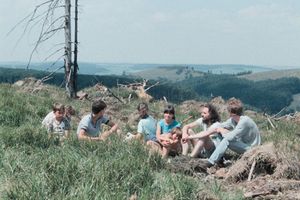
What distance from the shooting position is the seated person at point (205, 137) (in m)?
8.12

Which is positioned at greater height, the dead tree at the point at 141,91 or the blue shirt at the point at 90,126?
the blue shirt at the point at 90,126

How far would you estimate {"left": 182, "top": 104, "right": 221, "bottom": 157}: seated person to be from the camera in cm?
812

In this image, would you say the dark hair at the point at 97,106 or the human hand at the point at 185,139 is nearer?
the human hand at the point at 185,139

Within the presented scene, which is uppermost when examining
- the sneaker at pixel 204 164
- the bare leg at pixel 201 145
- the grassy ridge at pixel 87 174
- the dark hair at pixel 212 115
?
the dark hair at pixel 212 115

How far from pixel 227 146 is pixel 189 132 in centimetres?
101

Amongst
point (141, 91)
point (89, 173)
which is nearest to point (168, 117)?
point (89, 173)

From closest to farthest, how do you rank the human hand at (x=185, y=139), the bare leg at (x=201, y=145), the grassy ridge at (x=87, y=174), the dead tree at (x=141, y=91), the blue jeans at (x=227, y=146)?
the grassy ridge at (x=87, y=174) < the blue jeans at (x=227, y=146) < the bare leg at (x=201, y=145) < the human hand at (x=185, y=139) < the dead tree at (x=141, y=91)

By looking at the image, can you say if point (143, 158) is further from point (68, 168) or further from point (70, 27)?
point (70, 27)

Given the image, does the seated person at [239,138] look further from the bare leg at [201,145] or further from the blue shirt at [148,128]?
the blue shirt at [148,128]

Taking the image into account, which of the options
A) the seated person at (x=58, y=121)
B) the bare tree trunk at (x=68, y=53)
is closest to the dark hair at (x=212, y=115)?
the seated person at (x=58, y=121)

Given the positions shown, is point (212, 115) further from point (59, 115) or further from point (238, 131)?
point (59, 115)

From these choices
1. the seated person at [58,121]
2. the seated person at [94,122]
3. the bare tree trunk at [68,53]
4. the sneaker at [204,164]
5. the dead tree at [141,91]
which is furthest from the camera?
the dead tree at [141,91]

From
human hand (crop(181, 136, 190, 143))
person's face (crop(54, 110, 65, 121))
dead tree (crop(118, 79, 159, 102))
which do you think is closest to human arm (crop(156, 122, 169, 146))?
human hand (crop(181, 136, 190, 143))

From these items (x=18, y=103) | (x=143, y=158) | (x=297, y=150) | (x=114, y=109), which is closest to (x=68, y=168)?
(x=143, y=158)
